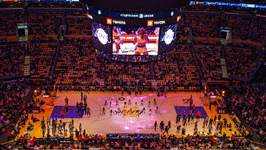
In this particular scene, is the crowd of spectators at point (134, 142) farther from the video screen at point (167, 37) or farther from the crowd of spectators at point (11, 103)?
the video screen at point (167, 37)

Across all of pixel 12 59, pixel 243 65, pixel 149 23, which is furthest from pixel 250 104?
pixel 12 59

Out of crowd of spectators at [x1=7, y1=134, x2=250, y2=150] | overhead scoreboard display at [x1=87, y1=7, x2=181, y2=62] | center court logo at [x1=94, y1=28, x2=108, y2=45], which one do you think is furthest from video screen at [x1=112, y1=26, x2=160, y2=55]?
crowd of spectators at [x1=7, y1=134, x2=250, y2=150]

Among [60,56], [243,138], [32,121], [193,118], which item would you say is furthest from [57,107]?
[243,138]

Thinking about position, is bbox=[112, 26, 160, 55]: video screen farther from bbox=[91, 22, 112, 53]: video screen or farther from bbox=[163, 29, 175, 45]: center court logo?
bbox=[163, 29, 175, 45]: center court logo

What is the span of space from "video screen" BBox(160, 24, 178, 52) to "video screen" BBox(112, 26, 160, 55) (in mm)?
640

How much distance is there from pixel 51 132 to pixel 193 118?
16610 millimetres

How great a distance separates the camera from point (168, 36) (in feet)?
111

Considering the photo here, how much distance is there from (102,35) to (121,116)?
33.3ft

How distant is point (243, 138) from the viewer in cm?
3105

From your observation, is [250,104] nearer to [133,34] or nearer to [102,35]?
[133,34]

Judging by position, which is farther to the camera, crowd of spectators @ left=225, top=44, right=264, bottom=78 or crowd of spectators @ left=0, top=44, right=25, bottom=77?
crowd of spectators @ left=225, top=44, right=264, bottom=78

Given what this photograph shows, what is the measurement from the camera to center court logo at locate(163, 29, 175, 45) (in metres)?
33.5

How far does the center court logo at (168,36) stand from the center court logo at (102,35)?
265 inches

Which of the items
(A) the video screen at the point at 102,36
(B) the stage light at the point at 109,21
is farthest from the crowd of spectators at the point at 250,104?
(B) the stage light at the point at 109,21
